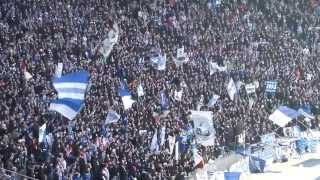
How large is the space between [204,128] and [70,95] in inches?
269

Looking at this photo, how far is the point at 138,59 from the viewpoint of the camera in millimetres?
33406

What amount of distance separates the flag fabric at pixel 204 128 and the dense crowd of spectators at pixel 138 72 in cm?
81

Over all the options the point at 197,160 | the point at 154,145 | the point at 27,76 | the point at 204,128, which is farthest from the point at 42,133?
the point at 204,128

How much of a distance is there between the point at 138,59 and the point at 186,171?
9.70m

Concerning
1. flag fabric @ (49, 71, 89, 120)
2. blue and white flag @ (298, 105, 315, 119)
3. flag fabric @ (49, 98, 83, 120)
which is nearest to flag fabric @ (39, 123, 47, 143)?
flag fabric @ (49, 71, 89, 120)

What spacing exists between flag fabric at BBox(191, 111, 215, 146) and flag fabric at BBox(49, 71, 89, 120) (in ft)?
19.9

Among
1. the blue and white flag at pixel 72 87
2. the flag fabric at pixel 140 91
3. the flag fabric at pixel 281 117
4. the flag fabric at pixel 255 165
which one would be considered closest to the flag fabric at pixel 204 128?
the flag fabric at pixel 255 165

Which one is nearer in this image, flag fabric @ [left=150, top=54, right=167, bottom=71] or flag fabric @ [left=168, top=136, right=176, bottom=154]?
flag fabric @ [left=168, top=136, right=176, bottom=154]

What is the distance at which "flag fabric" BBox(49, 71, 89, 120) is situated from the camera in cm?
1984

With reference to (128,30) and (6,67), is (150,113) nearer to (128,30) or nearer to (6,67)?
(6,67)

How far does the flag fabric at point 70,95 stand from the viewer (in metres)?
19.8

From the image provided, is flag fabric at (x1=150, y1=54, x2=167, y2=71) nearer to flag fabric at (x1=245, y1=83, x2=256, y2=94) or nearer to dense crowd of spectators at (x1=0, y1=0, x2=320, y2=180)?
dense crowd of spectators at (x1=0, y1=0, x2=320, y2=180)

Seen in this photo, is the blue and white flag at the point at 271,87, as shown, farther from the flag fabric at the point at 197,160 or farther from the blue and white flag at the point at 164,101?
the flag fabric at the point at 197,160

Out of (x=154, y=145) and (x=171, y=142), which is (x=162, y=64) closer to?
(x=171, y=142)
